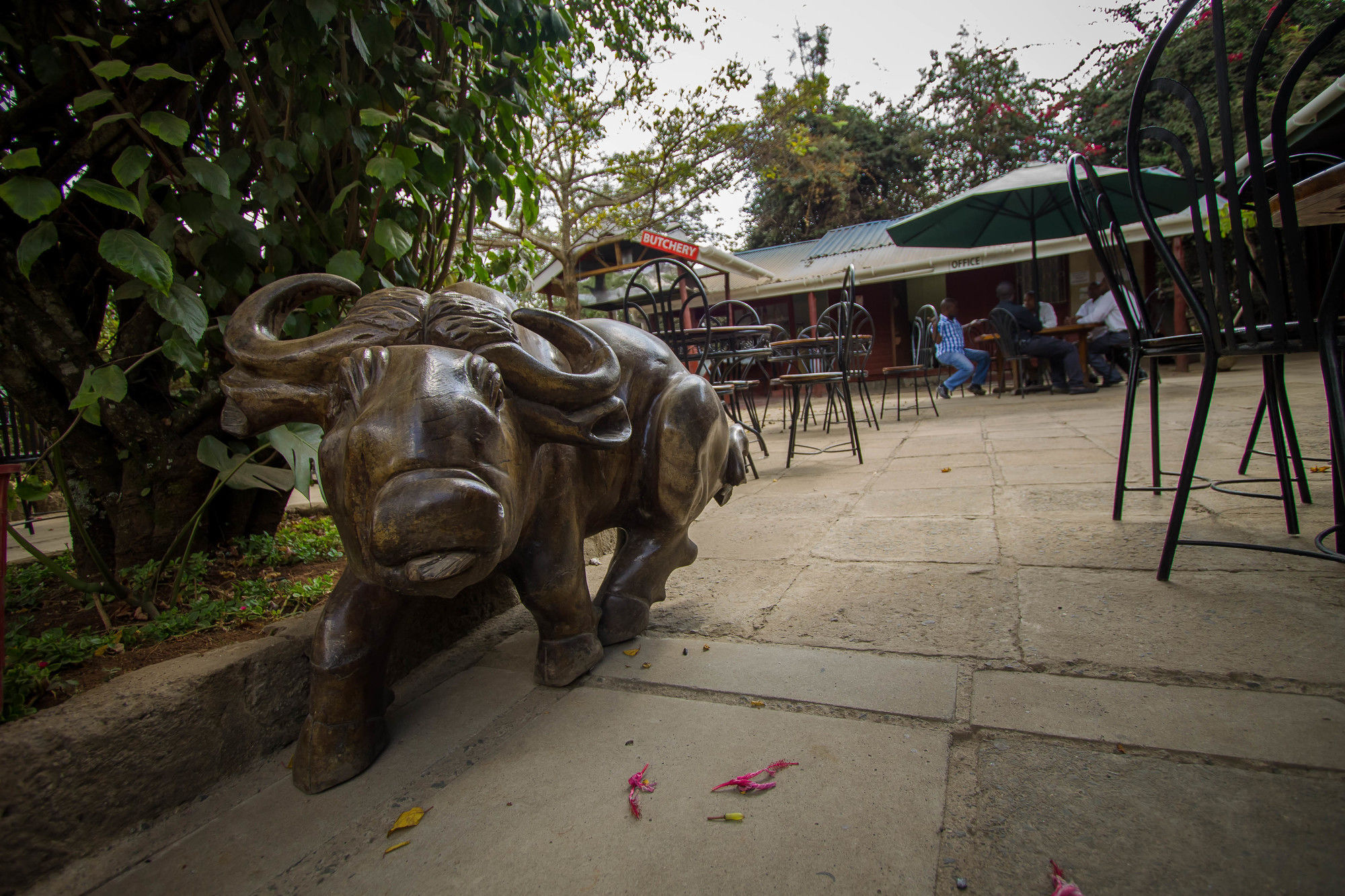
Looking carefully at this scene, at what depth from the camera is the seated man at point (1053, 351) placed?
798 centimetres

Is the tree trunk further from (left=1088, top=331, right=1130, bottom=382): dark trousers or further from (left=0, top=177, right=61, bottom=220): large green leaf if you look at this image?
(left=0, top=177, right=61, bottom=220): large green leaf

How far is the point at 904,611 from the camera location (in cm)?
186

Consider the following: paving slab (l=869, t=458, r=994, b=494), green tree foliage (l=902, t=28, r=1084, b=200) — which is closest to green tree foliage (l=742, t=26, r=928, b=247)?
green tree foliage (l=902, t=28, r=1084, b=200)

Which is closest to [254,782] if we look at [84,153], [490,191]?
[84,153]

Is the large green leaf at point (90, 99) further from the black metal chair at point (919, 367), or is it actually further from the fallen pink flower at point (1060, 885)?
the black metal chair at point (919, 367)

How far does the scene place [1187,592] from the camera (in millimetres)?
1759

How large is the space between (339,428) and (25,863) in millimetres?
802

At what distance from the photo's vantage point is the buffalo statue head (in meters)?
1.09

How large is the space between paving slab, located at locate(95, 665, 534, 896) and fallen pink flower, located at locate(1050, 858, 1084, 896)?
1.04 meters

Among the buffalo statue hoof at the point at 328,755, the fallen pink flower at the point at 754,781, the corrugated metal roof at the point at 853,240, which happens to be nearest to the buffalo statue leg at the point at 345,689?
the buffalo statue hoof at the point at 328,755

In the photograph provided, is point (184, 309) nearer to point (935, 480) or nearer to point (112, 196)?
point (112, 196)

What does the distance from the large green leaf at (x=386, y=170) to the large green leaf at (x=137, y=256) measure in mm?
510

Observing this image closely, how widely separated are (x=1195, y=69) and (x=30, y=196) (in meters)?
Result: 17.0

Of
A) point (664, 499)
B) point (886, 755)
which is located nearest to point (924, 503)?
point (664, 499)
